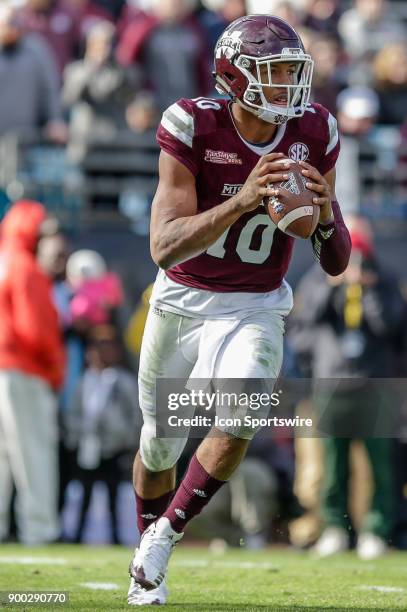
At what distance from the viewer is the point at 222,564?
7422 mm

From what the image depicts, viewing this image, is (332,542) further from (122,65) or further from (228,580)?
(122,65)

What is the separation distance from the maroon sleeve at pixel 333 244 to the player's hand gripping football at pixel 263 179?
1.34 feet

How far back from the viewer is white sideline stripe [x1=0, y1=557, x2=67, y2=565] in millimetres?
7176

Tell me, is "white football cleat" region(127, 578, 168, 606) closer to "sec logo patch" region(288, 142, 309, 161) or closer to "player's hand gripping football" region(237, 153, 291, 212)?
"player's hand gripping football" region(237, 153, 291, 212)

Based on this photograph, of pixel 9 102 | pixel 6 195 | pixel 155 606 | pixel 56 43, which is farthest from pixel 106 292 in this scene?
pixel 155 606

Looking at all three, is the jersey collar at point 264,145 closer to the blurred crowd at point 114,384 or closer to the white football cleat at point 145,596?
the white football cleat at point 145,596

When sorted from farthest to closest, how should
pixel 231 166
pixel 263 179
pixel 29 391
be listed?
1. pixel 29 391
2. pixel 231 166
3. pixel 263 179

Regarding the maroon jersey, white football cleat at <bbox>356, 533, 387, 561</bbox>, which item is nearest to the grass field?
white football cleat at <bbox>356, 533, 387, 561</bbox>

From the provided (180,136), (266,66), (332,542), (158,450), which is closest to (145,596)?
(158,450)

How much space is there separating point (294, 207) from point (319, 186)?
0.49 feet

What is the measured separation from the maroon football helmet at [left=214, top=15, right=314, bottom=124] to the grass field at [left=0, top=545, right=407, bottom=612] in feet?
6.13

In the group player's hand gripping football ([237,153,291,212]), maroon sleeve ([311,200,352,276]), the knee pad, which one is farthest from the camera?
the knee pad

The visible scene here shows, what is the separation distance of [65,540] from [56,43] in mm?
4697

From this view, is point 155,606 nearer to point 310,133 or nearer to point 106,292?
point 310,133
